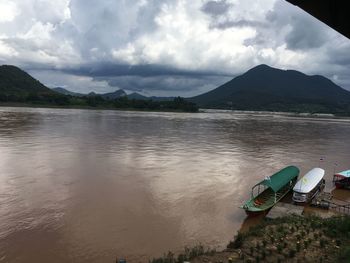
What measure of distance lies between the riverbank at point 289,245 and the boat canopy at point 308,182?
9243mm

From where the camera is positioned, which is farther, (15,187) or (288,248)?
(15,187)

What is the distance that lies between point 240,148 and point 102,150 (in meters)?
23.3

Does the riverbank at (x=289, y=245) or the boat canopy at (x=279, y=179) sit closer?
the riverbank at (x=289, y=245)

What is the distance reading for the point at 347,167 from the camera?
148 ft

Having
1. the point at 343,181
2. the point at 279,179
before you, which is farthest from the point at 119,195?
the point at 343,181

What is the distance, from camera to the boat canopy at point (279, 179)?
27.0 m

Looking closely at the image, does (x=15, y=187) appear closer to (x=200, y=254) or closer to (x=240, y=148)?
(x=200, y=254)

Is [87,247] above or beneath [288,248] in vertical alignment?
beneath

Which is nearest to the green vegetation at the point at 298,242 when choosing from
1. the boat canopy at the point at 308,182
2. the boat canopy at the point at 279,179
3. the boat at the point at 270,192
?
the boat at the point at 270,192

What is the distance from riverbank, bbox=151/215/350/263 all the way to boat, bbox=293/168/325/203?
28.6 feet

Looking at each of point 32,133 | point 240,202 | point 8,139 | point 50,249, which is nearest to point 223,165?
point 240,202

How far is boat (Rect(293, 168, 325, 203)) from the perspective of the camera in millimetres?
26406

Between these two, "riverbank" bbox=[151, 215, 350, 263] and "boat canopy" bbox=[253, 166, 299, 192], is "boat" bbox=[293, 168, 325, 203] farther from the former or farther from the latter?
"riverbank" bbox=[151, 215, 350, 263]

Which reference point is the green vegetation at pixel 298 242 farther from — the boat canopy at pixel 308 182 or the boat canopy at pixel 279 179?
the boat canopy at pixel 308 182
